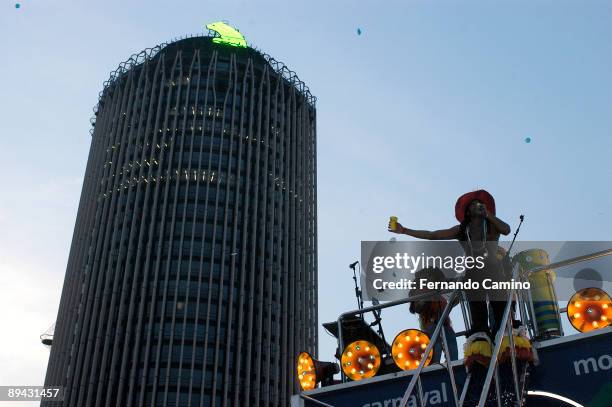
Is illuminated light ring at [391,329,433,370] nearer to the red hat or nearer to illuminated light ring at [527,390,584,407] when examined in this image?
illuminated light ring at [527,390,584,407]

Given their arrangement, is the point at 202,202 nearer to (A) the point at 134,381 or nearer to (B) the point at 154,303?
(B) the point at 154,303

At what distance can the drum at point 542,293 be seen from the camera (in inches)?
322

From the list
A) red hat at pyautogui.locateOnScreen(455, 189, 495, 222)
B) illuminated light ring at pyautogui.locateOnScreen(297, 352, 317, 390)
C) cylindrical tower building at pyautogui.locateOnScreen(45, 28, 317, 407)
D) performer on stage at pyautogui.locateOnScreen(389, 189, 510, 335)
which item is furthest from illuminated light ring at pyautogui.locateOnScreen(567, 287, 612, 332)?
cylindrical tower building at pyautogui.locateOnScreen(45, 28, 317, 407)

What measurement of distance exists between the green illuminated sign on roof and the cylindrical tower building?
1793 millimetres

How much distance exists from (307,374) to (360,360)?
0.87 meters

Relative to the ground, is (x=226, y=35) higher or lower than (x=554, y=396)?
higher

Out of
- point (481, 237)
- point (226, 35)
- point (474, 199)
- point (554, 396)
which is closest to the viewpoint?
point (554, 396)

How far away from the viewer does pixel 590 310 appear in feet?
25.5

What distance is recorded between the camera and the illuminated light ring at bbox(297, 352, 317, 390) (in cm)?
948

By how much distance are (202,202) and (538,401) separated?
316ft

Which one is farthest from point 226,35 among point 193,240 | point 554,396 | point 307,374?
point 554,396

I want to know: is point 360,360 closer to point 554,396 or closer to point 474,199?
point 554,396

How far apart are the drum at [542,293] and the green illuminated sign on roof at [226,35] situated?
114m

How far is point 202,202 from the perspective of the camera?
102 m
